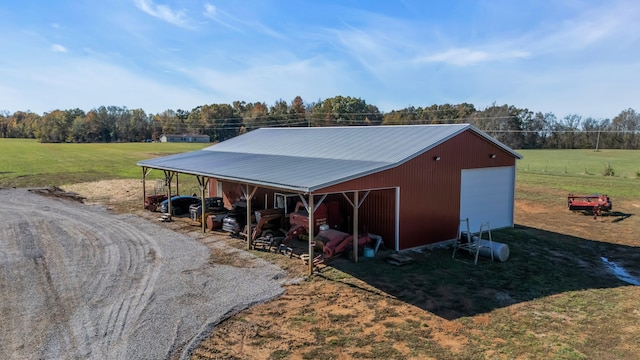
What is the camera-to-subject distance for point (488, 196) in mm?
18688

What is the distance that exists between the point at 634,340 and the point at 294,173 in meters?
10.3

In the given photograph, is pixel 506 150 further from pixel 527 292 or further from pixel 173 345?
pixel 173 345

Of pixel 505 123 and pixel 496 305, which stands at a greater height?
pixel 505 123

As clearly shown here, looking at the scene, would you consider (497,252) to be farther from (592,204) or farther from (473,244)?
(592,204)

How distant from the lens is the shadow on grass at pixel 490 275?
35.4 ft

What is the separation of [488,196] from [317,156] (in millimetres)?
7655

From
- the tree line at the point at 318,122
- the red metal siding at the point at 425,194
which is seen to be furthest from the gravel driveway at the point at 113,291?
the tree line at the point at 318,122

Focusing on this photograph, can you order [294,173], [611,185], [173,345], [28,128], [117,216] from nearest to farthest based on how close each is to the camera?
[173,345], [294,173], [117,216], [611,185], [28,128]

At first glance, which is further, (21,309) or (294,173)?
(294,173)

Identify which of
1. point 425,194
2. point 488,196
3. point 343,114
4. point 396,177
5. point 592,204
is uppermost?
point 343,114

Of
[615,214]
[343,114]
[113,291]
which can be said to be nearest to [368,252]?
[113,291]

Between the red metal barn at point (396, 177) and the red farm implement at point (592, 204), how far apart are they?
6.06 meters

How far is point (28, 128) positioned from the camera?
4833 inches

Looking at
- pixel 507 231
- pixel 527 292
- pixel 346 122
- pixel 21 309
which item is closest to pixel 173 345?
pixel 21 309
